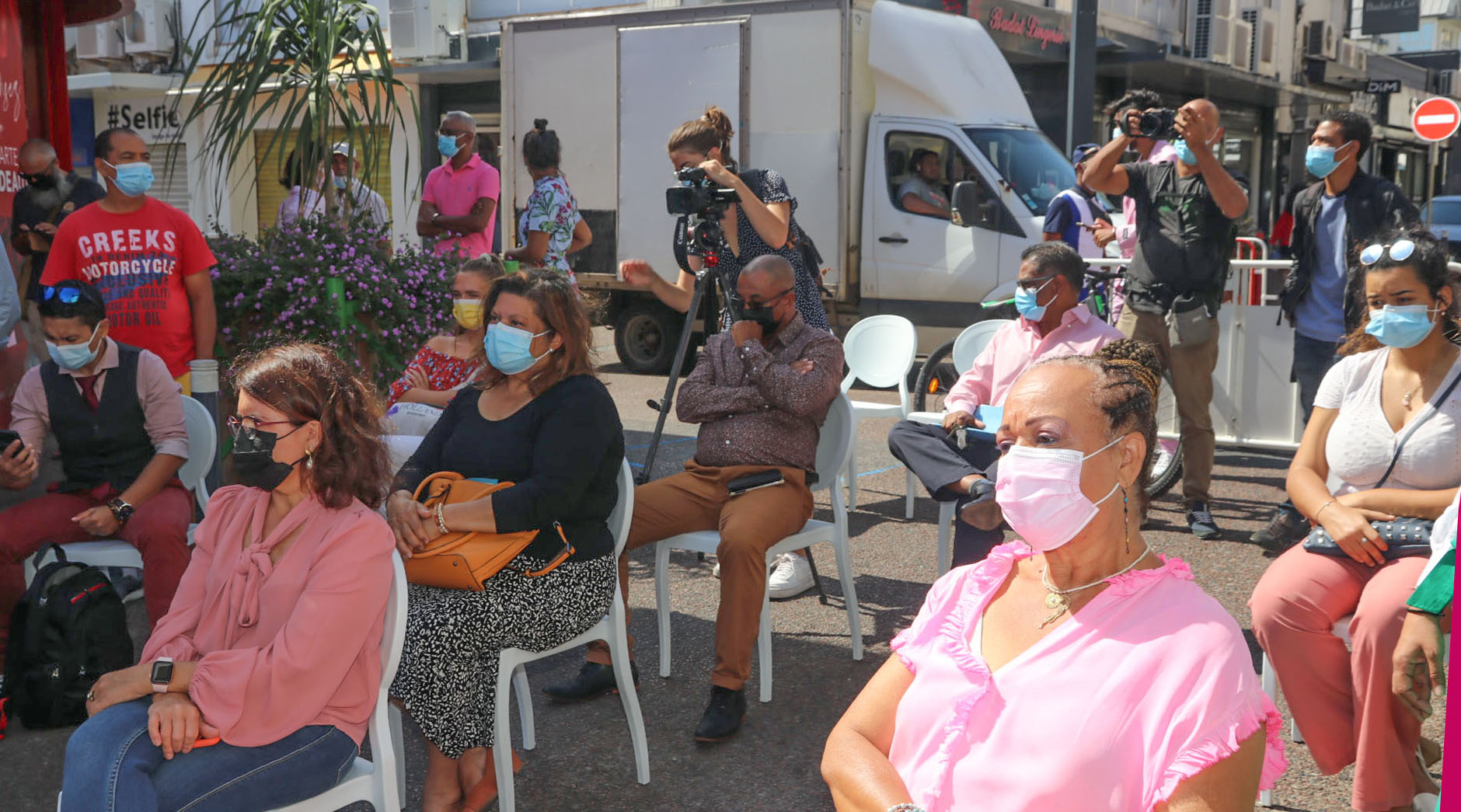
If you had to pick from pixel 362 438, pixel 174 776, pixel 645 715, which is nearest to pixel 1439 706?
pixel 645 715

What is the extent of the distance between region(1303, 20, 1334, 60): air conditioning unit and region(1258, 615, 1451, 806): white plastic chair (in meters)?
25.3

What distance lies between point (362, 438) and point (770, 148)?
755 cm

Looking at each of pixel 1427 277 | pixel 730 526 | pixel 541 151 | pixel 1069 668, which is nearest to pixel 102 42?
pixel 541 151

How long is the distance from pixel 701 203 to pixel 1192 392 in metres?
Answer: 2.56

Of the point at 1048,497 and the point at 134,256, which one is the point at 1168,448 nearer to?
the point at 134,256

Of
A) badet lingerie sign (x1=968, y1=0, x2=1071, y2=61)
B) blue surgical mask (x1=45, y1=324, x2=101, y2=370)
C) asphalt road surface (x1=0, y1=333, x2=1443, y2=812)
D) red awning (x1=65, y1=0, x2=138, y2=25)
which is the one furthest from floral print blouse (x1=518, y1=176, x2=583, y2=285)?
badet lingerie sign (x1=968, y1=0, x2=1071, y2=61)

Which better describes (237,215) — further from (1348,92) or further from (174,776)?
(1348,92)

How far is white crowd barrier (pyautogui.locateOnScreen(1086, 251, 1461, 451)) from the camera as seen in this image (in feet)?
24.8

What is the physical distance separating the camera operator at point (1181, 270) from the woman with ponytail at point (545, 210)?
273 centimetres

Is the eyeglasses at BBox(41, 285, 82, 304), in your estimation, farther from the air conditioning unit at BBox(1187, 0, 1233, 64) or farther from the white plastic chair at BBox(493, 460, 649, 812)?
the air conditioning unit at BBox(1187, 0, 1233, 64)

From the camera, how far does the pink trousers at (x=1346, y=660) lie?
2994mm

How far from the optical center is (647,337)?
11.5 m

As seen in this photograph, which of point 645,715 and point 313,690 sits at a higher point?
point 313,690

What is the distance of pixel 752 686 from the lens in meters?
4.23
